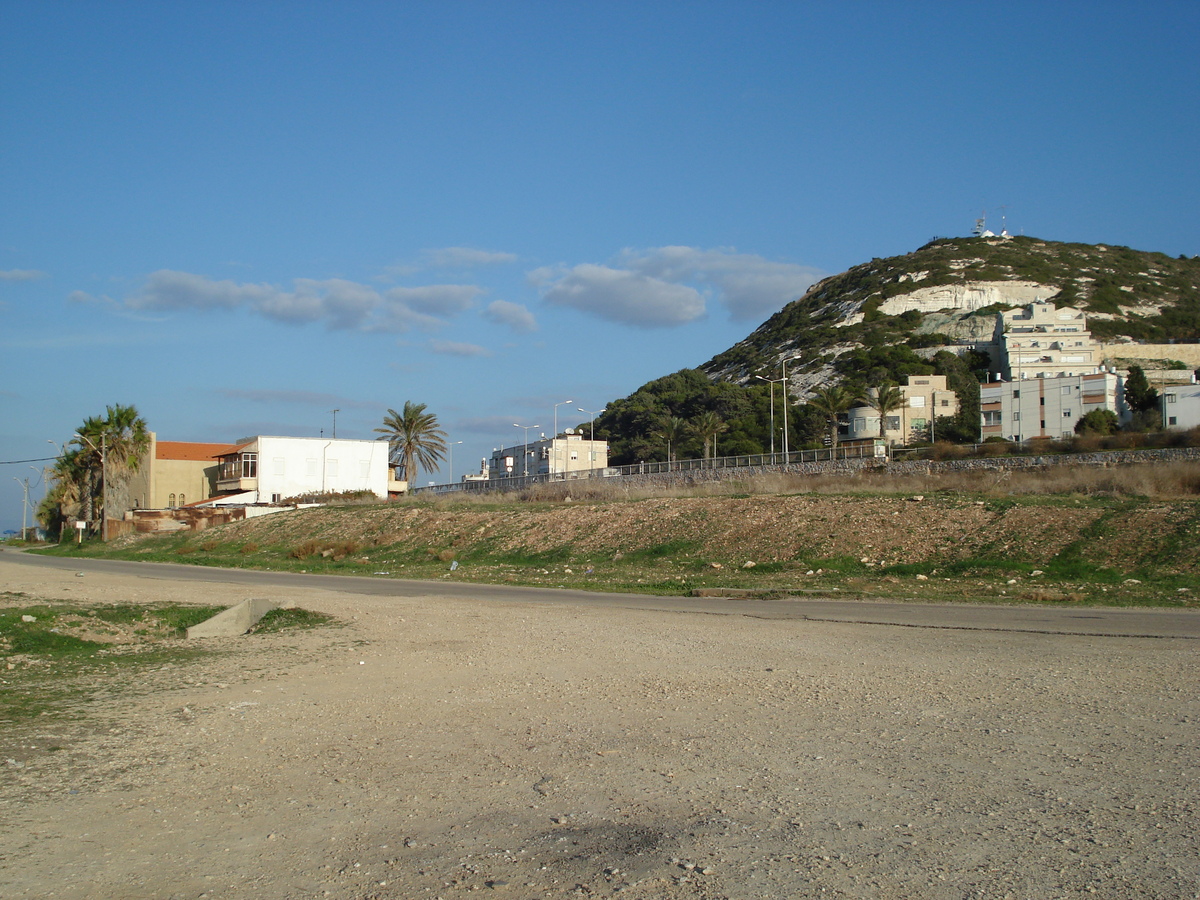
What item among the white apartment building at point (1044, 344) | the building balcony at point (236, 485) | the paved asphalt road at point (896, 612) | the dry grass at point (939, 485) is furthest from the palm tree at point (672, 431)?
the paved asphalt road at point (896, 612)

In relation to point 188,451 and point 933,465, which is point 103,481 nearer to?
point 188,451

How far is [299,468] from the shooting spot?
85250 millimetres

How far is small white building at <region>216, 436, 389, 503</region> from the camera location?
83.3 meters

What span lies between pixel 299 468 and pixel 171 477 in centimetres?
1375

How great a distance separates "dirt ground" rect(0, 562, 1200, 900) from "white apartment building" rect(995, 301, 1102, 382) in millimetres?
125792

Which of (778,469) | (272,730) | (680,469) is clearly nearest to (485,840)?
(272,730)

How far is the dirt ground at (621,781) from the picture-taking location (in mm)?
4859

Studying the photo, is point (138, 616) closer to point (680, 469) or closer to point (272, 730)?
point (272, 730)

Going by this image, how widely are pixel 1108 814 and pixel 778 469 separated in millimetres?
49913

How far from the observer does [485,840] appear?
17.7 feet

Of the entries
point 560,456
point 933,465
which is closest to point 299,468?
point 560,456

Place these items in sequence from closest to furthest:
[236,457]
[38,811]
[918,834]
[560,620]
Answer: [918,834]
[38,811]
[560,620]
[236,457]

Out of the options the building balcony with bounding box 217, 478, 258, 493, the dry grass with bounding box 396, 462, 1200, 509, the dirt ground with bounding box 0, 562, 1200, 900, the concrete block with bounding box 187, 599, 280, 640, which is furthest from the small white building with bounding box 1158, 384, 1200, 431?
the concrete block with bounding box 187, 599, 280, 640

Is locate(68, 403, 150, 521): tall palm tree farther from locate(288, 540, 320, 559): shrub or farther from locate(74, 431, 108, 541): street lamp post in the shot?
locate(288, 540, 320, 559): shrub
